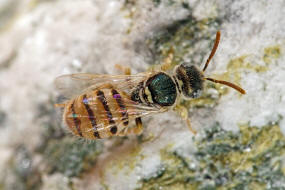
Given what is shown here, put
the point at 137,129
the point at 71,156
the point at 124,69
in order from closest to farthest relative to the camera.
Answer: the point at 137,129, the point at 124,69, the point at 71,156

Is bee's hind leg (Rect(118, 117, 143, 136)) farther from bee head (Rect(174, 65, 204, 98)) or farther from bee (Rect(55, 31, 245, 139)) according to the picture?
bee head (Rect(174, 65, 204, 98))

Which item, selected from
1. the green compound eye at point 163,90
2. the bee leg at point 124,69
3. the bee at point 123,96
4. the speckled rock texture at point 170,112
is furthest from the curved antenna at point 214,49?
the bee leg at point 124,69

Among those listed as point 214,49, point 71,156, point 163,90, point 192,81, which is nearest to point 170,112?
point 163,90

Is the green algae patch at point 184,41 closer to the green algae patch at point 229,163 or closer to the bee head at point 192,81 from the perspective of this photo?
the bee head at point 192,81

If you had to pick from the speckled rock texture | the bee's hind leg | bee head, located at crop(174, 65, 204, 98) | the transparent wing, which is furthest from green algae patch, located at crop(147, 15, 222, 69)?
the bee's hind leg

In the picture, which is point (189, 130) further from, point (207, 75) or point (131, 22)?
point (131, 22)

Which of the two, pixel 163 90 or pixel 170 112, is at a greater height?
pixel 163 90

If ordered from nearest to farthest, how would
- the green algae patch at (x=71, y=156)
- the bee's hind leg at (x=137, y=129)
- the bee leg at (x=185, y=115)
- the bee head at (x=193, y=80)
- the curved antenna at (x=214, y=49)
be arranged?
the curved antenna at (x=214, y=49) < the bee head at (x=193, y=80) < the bee leg at (x=185, y=115) < the bee's hind leg at (x=137, y=129) < the green algae patch at (x=71, y=156)

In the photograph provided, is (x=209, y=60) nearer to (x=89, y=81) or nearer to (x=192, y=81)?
(x=192, y=81)
